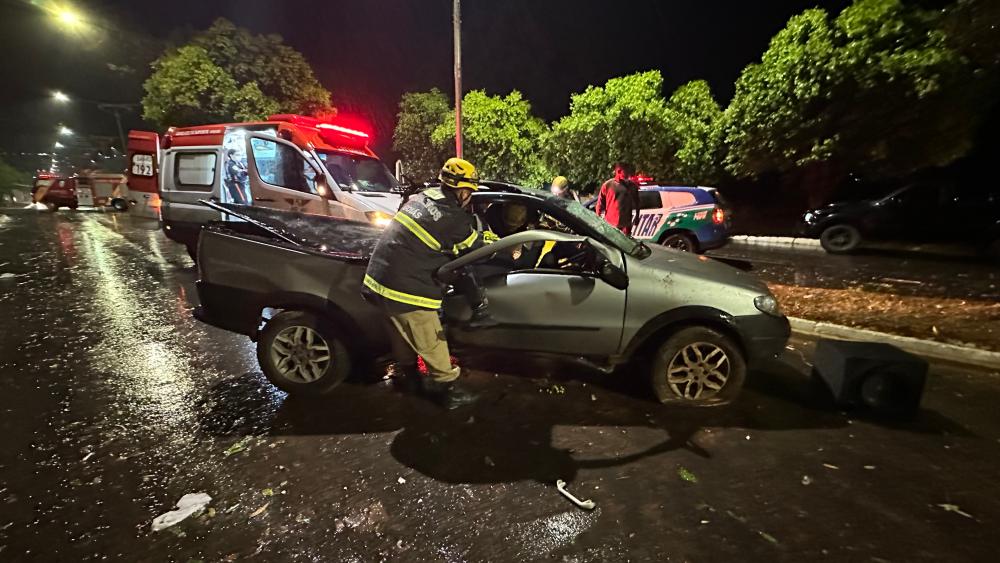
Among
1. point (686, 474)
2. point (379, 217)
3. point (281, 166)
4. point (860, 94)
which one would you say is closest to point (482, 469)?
point (686, 474)

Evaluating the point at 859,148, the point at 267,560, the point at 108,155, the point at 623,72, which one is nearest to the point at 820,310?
the point at 267,560

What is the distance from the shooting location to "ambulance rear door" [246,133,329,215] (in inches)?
292

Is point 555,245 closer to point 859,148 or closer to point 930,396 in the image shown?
point 930,396

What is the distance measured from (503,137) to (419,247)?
19.5 metres

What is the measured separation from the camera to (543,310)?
3502mm

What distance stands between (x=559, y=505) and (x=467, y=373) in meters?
1.78

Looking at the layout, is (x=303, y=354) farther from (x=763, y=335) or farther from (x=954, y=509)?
(x=954, y=509)

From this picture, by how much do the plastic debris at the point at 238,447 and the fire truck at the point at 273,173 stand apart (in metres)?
4.26

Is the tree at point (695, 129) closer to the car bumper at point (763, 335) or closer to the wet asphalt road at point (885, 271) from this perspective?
the wet asphalt road at point (885, 271)

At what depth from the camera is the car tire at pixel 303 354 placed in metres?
3.63

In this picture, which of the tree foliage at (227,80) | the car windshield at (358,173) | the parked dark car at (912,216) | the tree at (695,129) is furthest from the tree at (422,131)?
the parked dark car at (912,216)

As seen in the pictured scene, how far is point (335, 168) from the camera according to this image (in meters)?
7.71

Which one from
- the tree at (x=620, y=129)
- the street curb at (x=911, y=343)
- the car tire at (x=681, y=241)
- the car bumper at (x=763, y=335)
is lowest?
the street curb at (x=911, y=343)

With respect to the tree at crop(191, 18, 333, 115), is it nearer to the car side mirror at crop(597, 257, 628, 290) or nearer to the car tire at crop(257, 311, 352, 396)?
the car tire at crop(257, 311, 352, 396)
